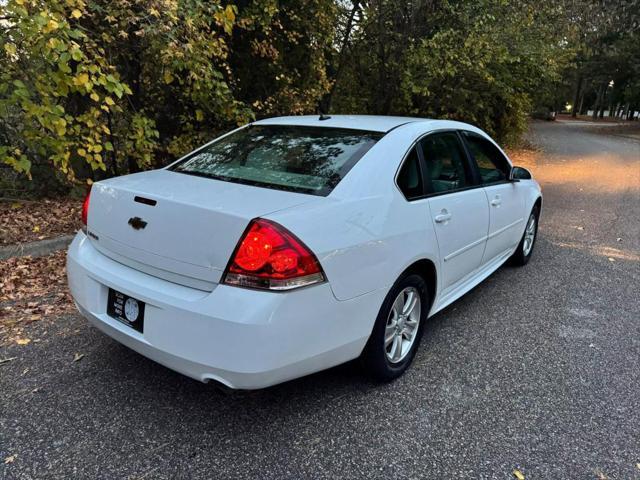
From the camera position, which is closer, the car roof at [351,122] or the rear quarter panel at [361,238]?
the rear quarter panel at [361,238]

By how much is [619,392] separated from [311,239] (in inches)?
85.6

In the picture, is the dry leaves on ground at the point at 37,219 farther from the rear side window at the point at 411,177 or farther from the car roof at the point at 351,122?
the rear side window at the point at 411,177

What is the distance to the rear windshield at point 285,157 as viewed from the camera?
108 inches

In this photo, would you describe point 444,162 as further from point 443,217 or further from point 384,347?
point 384,347

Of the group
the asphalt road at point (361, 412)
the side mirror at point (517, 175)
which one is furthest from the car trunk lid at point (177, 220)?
the side mirror at point (517, 175)

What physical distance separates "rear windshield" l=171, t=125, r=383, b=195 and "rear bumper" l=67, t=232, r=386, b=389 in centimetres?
66

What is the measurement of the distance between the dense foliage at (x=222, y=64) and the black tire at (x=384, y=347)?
2.75 metres

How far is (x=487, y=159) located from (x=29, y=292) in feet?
13.3

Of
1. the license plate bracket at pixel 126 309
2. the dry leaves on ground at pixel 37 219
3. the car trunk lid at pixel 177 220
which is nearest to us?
the car trunk lid at pixel 177 220

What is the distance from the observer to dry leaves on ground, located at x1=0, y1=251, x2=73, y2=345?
360 centimetres

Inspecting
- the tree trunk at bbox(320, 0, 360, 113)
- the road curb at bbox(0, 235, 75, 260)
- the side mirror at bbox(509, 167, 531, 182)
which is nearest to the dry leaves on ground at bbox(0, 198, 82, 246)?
the road curb at bbox(0, 235, 75, 260)

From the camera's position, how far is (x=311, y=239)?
7.29 feet

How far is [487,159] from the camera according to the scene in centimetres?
429

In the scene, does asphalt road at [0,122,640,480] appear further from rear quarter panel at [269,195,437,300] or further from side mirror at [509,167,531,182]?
side mirror at [509,167,531,182]
